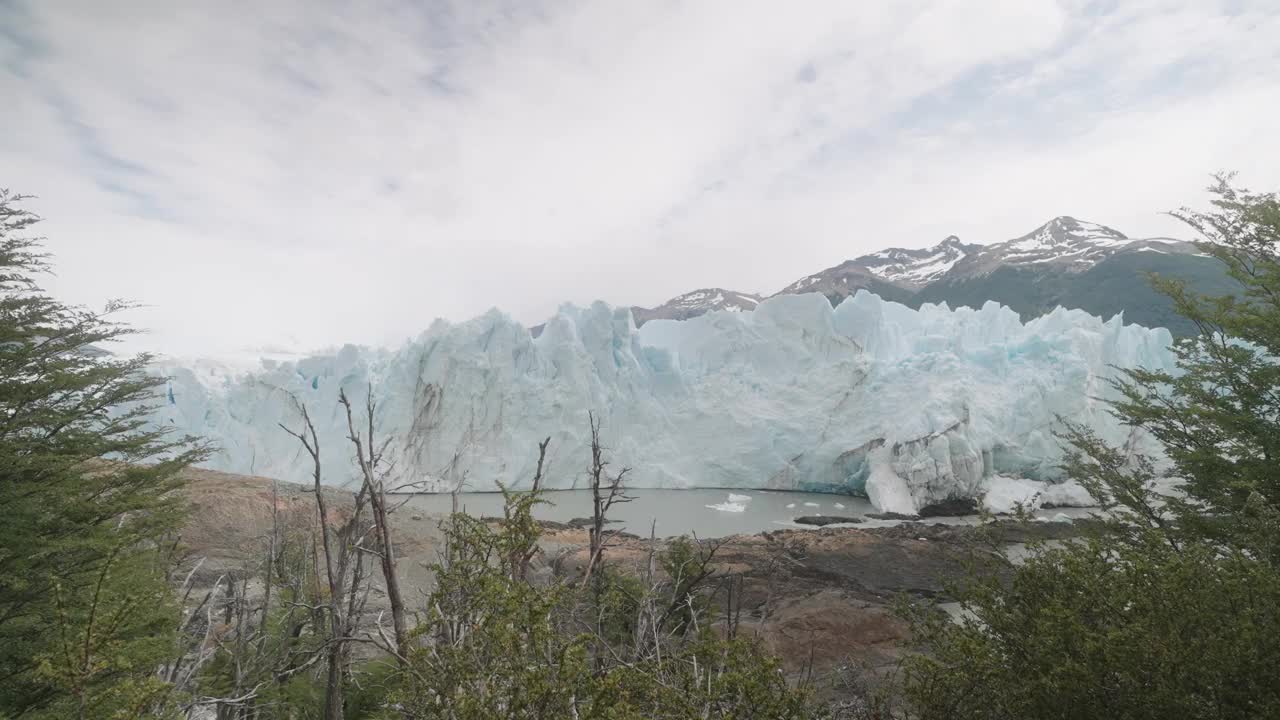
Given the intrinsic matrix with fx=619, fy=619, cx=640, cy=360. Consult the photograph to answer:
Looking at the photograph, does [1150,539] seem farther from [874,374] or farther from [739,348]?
[739,348]

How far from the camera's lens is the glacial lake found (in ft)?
71.8

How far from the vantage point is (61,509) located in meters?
5.28

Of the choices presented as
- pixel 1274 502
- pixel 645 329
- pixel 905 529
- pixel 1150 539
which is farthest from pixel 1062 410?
pixel 1150 539

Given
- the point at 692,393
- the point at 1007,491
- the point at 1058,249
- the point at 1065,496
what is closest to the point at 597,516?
the point at 1007,491

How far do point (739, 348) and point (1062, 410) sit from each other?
46.7 feet

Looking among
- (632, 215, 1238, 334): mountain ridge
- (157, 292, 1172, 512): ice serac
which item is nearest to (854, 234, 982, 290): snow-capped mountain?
(632, 215, 1238, 334): mountain ridge

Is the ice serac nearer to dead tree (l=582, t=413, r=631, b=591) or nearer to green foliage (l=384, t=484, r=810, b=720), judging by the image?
dead tree (l=582, t=413, r=631, b=591)

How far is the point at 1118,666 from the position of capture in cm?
287

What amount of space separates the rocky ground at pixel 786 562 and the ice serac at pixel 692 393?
9.08m

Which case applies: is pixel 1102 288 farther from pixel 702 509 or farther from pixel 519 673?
pixel 519 673

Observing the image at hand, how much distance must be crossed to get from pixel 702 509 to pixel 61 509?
71.0ft

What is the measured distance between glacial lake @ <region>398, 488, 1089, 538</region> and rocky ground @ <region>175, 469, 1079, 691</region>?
309 centimetres

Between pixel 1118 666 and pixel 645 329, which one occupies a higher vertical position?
pixel 645 329

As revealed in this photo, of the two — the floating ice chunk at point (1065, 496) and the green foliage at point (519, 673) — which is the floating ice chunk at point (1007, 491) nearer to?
the floating ice chunk at point (1065, 496)
